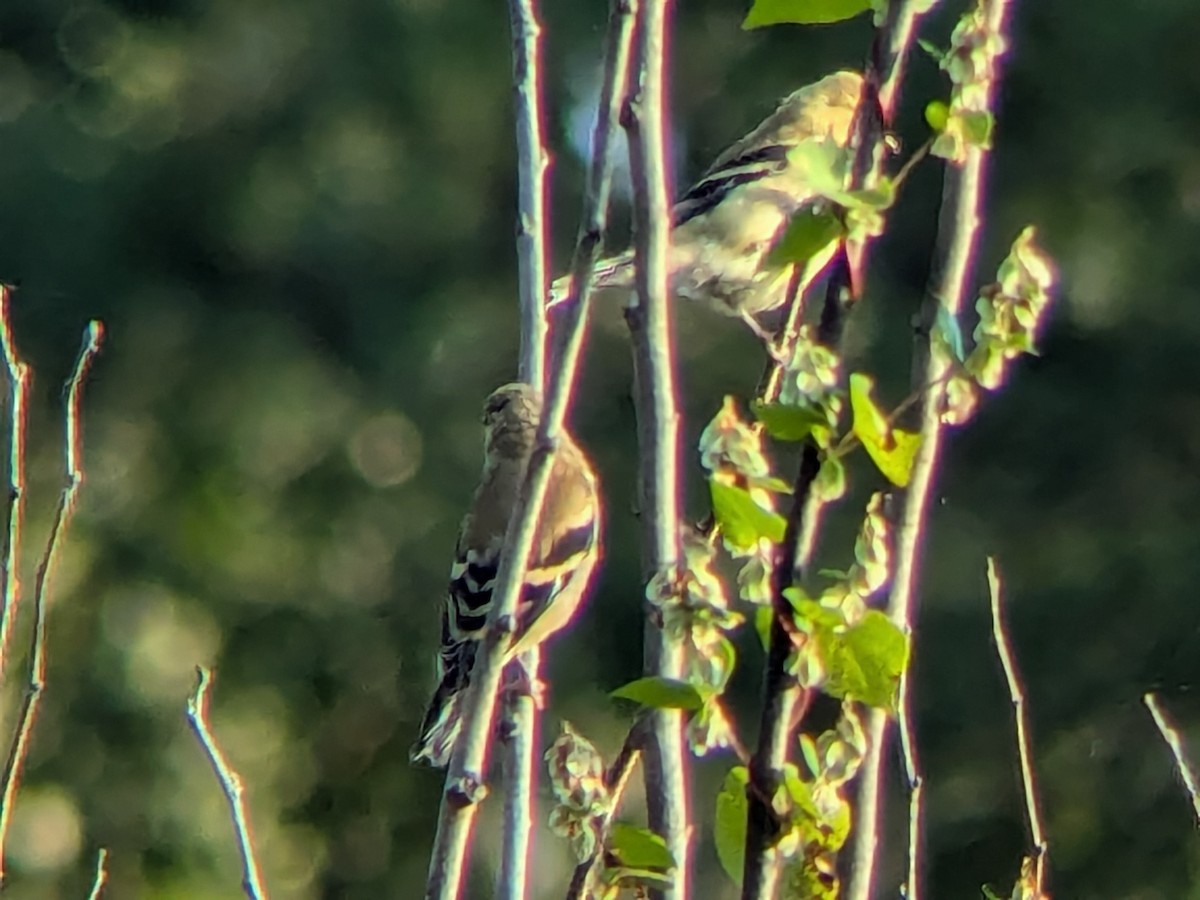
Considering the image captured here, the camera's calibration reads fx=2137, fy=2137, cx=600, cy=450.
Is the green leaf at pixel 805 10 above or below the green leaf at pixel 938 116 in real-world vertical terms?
above

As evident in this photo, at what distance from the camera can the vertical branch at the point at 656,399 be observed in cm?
108

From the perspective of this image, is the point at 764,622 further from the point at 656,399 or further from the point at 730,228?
the point at 730,228

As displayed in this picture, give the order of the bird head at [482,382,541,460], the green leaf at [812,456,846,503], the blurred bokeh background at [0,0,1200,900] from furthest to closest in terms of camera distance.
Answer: the blurred bokeh background at [0,0,1200,900]
the bird head at [482,382,541,460]
the green leaf at [812,456,846,503]

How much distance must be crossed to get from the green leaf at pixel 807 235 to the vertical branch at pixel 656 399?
121 mm

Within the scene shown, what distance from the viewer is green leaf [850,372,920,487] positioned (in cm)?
94

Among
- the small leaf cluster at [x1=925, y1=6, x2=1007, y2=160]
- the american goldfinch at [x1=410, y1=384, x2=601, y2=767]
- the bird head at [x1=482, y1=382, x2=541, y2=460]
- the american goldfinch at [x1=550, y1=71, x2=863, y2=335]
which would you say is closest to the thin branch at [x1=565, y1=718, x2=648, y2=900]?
the small leaf cluster at [x1=925, y1=6, x2=1007, y2=160]

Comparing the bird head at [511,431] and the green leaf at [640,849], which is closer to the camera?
the green leaf at [640,849]

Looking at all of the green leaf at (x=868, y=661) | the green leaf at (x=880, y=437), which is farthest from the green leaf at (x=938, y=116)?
the green leaf at (x=868, y=661)

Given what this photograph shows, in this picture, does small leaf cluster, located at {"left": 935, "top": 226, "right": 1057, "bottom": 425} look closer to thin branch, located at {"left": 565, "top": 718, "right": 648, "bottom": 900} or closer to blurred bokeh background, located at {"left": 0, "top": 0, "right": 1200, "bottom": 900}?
thin branch, located at {"left": 565, "top": 718, "right": 648, "bottom": 900}

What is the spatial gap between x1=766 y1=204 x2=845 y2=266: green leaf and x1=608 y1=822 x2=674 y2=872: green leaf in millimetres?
300

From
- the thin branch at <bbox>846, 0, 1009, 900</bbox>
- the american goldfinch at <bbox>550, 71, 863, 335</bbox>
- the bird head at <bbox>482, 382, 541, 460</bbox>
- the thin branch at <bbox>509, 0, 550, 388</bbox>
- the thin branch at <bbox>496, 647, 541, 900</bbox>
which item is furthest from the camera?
the american goldfinch at <bbox>550, 71, 863, 335</bbox>

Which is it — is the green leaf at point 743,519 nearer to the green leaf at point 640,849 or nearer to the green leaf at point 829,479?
the green leaf at point 829,479

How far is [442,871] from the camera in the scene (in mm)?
1184

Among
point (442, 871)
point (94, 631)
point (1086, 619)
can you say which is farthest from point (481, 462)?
point (442, 871)
